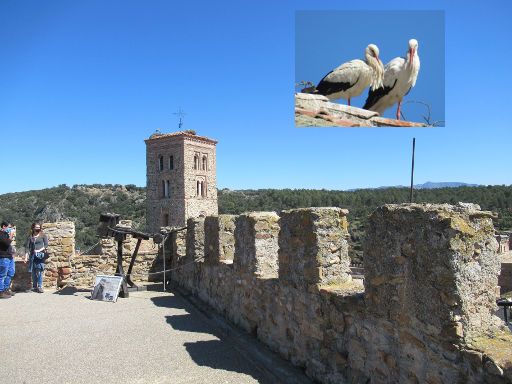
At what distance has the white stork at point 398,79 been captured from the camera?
8.98 metres

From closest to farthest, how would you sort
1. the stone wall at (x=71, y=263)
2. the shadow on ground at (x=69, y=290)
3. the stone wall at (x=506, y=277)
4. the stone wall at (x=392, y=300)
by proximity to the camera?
1. the stone wall at (x=392, y=300)
2. the shadow on ground at (x=69, y=290)
3. the stone wall at (x=71, y=263)
4. the stone wall at (x=506, y=277)

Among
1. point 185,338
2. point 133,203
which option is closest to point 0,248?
point 185,338

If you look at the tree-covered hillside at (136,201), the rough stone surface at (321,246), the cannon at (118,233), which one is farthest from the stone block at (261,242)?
the tree-covered hillside at (136,201)

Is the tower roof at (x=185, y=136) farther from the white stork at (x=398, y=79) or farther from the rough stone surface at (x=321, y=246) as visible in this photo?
the rough stone surface at (x=321, y=246)

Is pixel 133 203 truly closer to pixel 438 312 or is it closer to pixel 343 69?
pixel 343 69

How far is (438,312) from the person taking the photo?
2693 mm

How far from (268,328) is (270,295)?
38 centimetres

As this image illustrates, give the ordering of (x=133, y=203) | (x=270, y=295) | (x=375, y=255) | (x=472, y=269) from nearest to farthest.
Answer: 1. (x=472, y=269)
2. (x=375, y=255)
3. (x=270, y=295)
4. (x=133, y=203)

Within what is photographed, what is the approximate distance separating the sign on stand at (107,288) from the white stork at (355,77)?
5538 millimetres

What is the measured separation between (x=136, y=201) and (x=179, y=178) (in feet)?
81.3

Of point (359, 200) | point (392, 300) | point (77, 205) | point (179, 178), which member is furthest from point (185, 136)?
point (392, 300)

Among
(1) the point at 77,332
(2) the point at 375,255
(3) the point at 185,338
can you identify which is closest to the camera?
(2) the point at 375,255

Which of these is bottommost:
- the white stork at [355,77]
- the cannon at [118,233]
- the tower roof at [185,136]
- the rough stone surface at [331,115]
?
the cannon at [118,233]

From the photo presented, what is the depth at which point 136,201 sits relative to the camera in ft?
231
